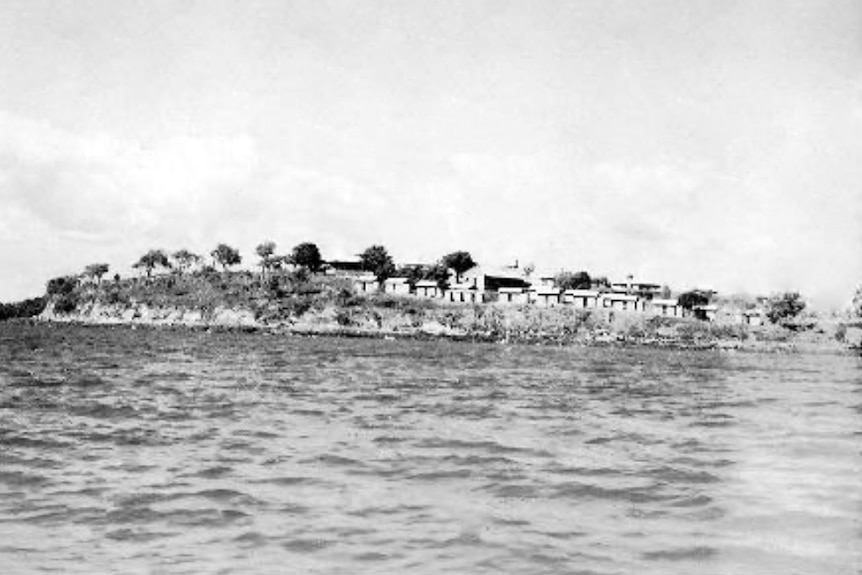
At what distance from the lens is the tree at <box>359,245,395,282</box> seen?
177 metres

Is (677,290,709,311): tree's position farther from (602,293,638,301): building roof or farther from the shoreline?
the shoreline

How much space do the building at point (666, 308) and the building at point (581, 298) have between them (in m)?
10.3

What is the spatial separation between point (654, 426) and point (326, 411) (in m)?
9.09

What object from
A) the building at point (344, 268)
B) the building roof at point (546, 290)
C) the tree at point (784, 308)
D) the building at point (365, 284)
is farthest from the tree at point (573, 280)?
the building at point (344, 268)

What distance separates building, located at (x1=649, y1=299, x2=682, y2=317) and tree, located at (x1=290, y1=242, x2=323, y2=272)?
69874 mm

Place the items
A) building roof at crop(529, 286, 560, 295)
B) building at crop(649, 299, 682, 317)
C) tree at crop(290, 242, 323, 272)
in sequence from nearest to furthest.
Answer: building at crop(649, 299, 682, 317), building roof at crop(529, 286, 560, 295), tree at crop(290, 242, 323, 272)

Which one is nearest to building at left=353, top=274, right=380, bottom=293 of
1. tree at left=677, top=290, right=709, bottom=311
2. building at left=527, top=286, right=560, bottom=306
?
building at left=527, top=286, right=560, bottom=306

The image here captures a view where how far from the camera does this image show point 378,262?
17912cm

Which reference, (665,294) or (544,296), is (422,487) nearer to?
(544,296)

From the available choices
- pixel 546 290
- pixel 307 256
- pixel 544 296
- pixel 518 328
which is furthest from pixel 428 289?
pixel 307 256

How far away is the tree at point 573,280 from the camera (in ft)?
585

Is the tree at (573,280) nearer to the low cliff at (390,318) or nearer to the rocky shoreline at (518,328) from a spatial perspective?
the low cliff at (390,318)

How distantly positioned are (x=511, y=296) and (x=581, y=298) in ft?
43.5

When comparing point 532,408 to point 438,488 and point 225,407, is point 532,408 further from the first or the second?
point 438,488
